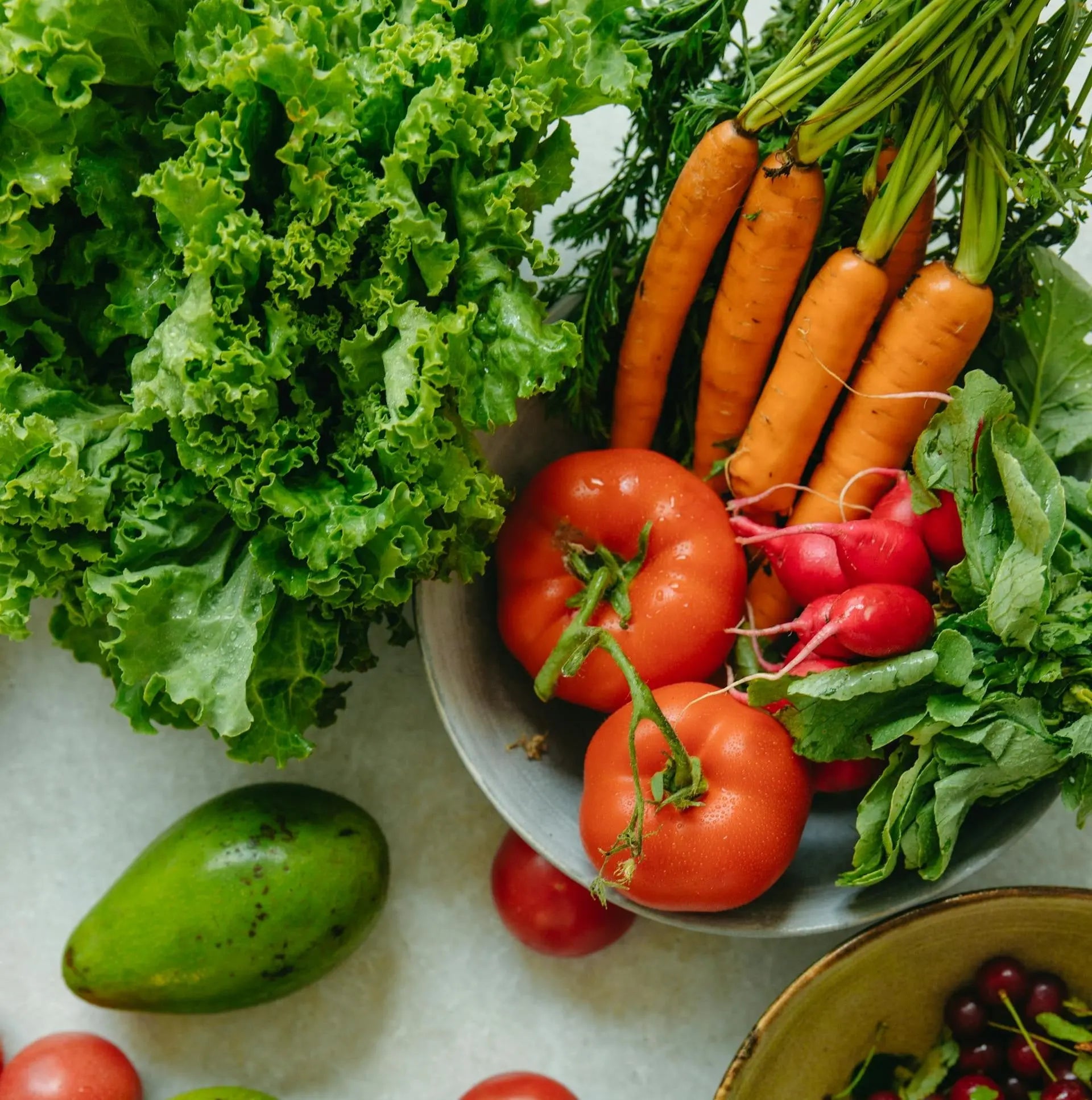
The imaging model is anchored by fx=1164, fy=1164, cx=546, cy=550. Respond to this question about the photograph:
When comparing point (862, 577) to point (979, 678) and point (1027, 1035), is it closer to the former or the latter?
point (979, 678)

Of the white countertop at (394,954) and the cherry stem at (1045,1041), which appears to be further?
the white countertop at (394,954)

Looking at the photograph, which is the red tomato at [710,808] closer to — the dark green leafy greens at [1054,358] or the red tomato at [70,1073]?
the dark green leafy greens at [1054,358]

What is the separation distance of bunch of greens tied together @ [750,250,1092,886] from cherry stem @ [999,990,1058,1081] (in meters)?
0.21

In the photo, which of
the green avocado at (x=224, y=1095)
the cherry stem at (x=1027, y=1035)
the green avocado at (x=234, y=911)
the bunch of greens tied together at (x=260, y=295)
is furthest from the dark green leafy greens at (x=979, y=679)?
the green avocado at (x=224, y=1095)

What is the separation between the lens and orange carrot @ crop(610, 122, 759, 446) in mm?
1076

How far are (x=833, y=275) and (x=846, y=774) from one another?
50 centimetres

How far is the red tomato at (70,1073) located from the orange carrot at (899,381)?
0.96 m

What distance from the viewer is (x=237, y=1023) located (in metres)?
1.37

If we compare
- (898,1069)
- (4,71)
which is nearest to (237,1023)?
(898,1069)

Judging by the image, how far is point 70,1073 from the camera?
126 cm

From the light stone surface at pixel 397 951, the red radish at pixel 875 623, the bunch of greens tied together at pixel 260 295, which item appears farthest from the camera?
the light stone surface at pixel 397 951

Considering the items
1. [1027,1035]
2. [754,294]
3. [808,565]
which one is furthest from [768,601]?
[1027,1035]

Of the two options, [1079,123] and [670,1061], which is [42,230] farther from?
[670,1061]

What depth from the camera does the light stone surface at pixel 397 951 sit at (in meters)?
1.36
